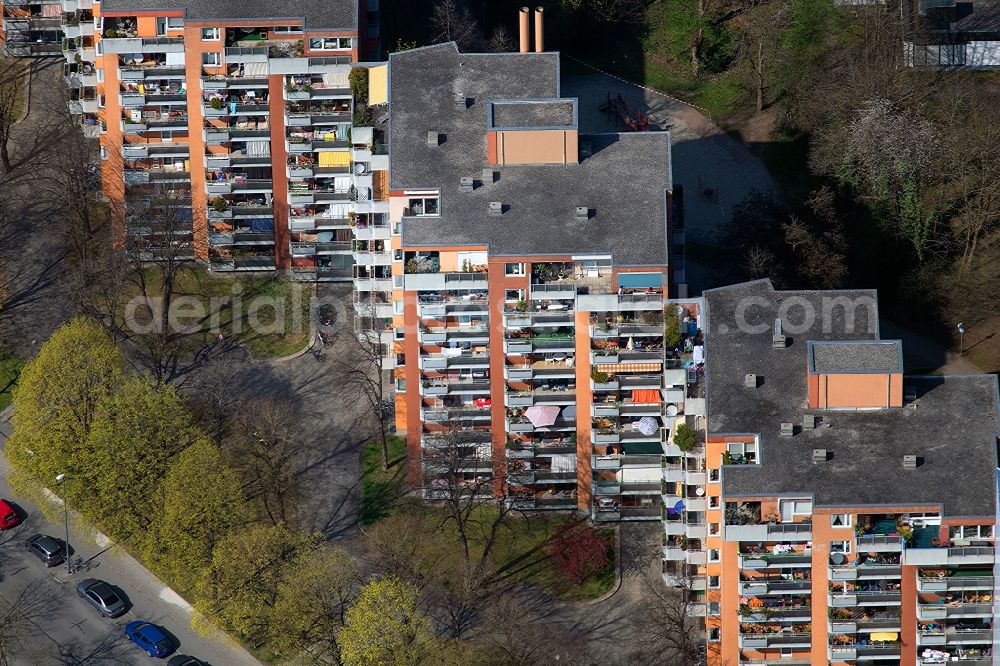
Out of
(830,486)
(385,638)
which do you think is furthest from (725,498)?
(385,638)

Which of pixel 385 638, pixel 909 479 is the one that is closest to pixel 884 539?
pixel 909 479

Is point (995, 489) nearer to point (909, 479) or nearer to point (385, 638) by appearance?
point (909, 479)

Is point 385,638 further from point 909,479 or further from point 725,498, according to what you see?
point 909,479

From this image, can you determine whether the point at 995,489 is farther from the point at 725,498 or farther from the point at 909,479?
the point at 725,498

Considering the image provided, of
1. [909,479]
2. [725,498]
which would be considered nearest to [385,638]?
[725,498]
